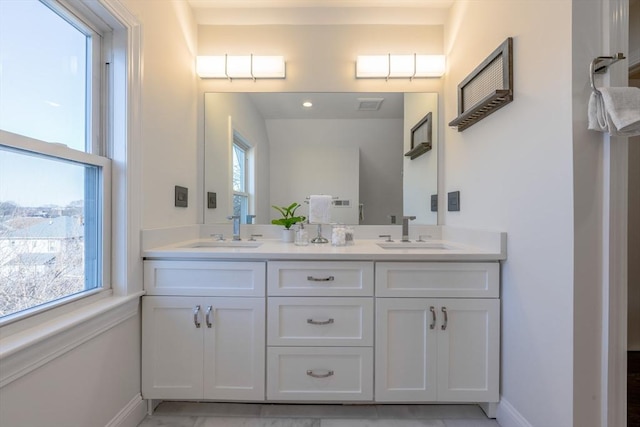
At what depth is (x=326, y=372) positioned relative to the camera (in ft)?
4.46

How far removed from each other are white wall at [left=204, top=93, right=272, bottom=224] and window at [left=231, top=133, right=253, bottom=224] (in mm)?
32

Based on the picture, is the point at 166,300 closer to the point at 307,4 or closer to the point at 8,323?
the point at 8,323

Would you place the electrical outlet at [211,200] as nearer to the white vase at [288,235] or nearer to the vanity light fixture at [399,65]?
the white vase at [288,235]

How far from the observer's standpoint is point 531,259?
1173 mm

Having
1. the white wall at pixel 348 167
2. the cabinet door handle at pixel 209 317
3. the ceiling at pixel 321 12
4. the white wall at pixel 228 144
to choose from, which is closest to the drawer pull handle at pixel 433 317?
the white wall at pixel 348 167

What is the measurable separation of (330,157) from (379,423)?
1.46 meters

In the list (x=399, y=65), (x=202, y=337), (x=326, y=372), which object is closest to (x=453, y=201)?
(x=399, y=65)

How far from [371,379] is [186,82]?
1903mm

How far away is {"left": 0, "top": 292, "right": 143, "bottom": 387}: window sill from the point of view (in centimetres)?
81

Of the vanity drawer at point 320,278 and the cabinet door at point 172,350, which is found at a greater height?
the vanity drawer at point 320,278

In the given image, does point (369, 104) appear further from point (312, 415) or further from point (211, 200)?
point (312, 415)

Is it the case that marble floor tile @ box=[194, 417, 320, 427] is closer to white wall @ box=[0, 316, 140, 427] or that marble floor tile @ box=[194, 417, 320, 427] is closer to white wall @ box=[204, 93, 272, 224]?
white wall @ box=[0, 316, 140, 427]

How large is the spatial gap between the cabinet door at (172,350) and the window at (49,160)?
0.92 ft

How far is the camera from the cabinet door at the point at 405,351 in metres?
1.35
